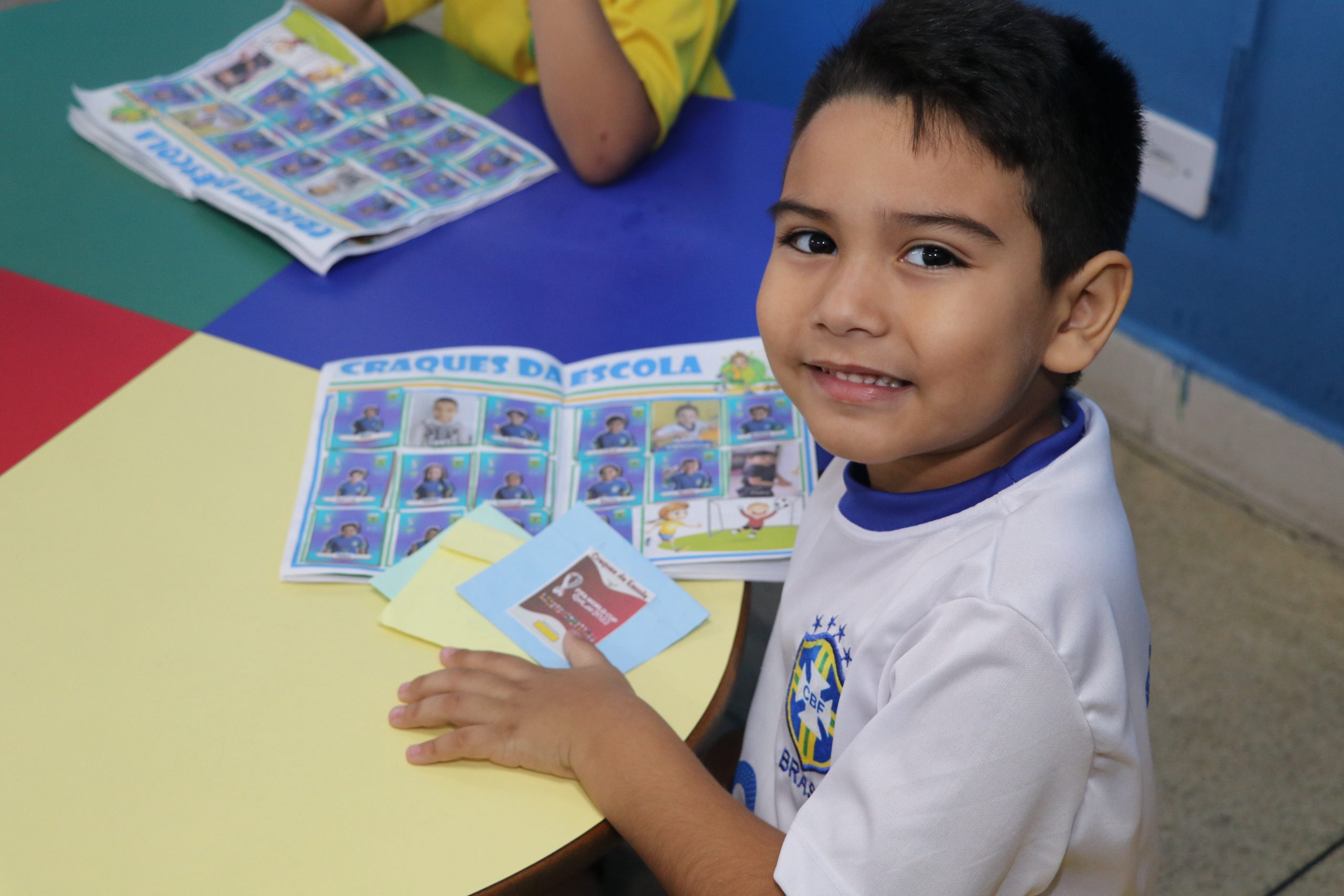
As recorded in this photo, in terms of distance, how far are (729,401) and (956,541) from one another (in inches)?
14.3

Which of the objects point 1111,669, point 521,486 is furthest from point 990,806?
point 521,486

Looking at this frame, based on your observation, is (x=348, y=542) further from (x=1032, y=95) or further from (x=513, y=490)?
(x=1032, y=95)

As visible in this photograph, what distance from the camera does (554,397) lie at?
110 centimetres

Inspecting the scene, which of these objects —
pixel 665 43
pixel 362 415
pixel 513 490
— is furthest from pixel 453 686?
pixel 665 43

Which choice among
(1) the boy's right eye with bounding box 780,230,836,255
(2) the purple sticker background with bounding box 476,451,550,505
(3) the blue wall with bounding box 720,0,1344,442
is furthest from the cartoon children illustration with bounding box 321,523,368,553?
(3) the blue wall with bounding box 720,0,1344,442

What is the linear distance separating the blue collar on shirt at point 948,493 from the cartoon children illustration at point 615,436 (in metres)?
0.22

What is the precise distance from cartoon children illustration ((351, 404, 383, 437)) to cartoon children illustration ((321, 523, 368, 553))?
11 centimetres

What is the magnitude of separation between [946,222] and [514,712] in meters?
0.42

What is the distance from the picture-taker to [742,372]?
1.11 meters

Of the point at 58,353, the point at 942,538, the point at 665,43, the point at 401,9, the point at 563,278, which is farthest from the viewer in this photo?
the point at 401,9

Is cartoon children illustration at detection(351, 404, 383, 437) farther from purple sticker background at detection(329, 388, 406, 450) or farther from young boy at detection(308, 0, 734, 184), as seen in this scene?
young boy at detection(308, 0, 734, 184)

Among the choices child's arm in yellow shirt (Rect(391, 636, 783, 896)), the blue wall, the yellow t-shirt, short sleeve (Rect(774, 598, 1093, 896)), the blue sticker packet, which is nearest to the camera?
short sleeve (Rect(774, 598, 1093, 896))

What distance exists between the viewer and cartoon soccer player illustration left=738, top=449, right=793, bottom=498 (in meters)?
1.00

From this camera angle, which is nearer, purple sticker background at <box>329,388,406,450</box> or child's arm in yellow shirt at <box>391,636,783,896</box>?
child's arm in yellow shirt at <box>391,636,783,896</box>
